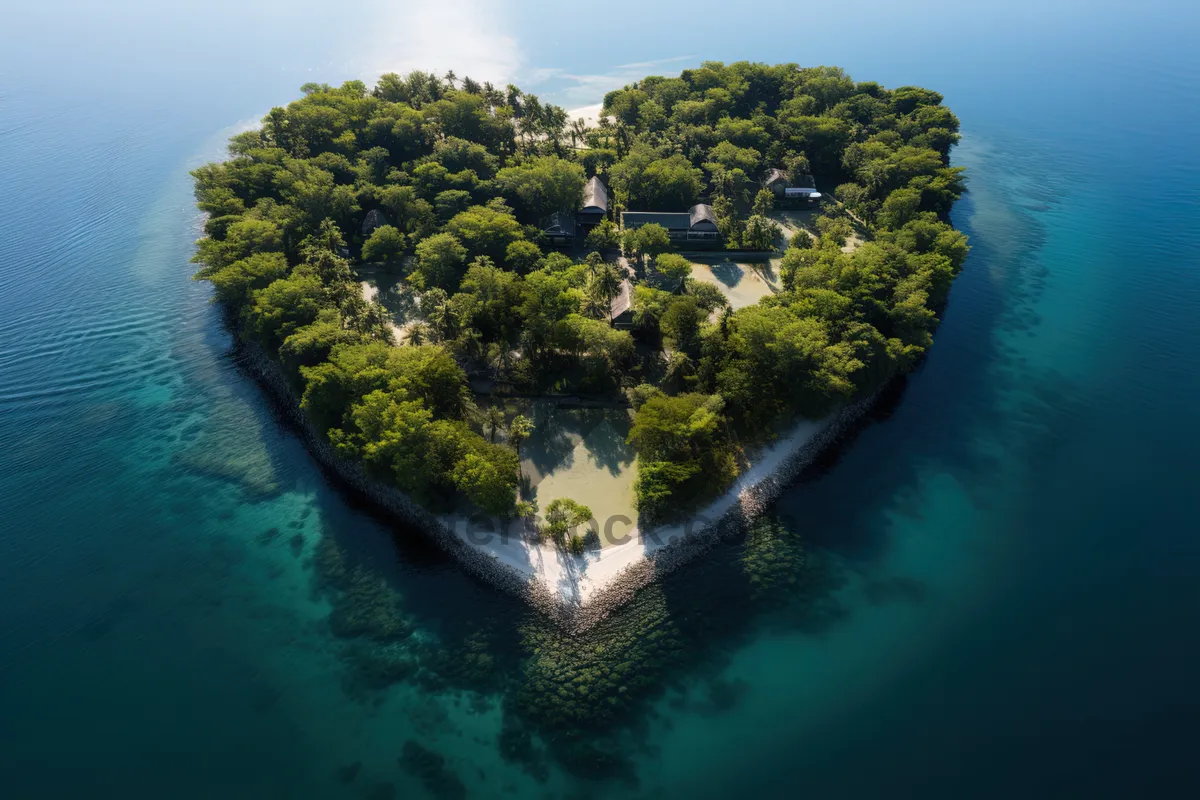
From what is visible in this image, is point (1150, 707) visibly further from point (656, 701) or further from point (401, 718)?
point (401, 718)

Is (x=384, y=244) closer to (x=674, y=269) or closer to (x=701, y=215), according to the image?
(x=674, y=269)

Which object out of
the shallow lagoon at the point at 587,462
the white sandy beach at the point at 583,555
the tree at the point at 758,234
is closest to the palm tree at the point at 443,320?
the shallow lagoon at the point at 587,462

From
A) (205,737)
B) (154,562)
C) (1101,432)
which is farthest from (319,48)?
(1101,432)

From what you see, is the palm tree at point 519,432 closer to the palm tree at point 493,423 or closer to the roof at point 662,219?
the palm tree at point 493,423

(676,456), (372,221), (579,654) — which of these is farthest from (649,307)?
(372,221)

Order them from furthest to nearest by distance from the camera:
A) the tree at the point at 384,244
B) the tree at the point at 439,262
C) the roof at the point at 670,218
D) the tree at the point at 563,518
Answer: the roof at the point at 670,218
the tree at the point at 384,244
the tree at the point at 439,262
the tree at the point at 563,518
